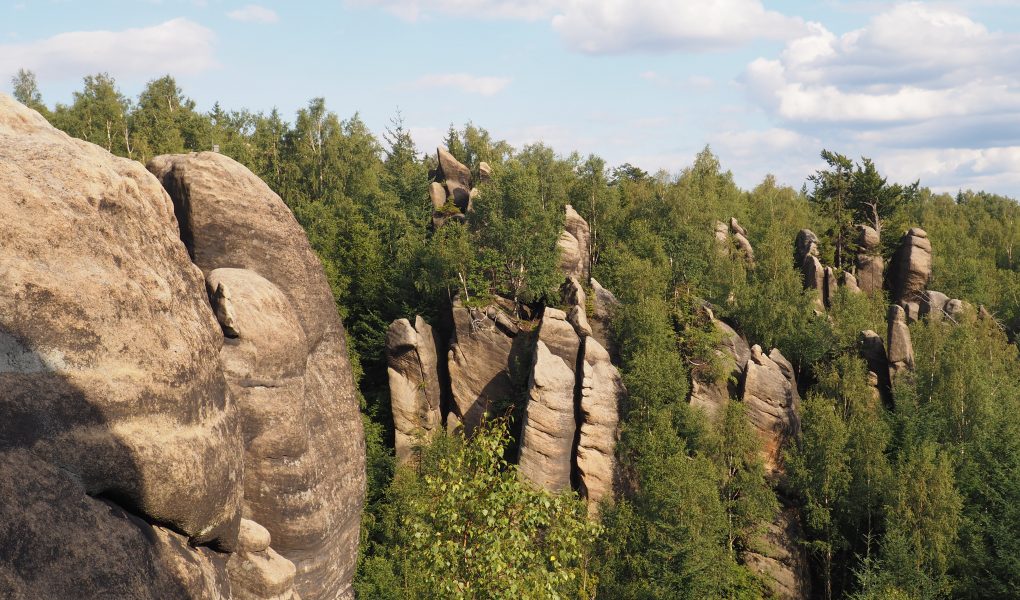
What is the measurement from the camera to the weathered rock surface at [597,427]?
46.8 metres

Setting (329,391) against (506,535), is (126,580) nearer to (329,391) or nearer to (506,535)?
(506,535)

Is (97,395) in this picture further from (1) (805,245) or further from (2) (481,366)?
(1) (805,245)

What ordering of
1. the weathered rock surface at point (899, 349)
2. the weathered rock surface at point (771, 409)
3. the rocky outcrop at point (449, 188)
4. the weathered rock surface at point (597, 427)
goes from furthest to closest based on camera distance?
the rocky outcrop at point (449, 188), the weathered rock surface at point (899, 349), the weathered rock surface at point (771, 409), the weathered rock surface at point (597, 427)

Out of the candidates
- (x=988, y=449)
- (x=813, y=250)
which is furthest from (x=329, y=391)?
(x=813, y=250)

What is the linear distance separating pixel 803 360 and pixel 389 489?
34528 mm

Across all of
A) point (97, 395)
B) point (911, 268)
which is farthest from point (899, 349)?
point (97, 395)

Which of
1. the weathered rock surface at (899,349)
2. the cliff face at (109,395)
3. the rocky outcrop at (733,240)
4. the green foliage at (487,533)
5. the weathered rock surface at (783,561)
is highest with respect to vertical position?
the cliff face at (109,395)

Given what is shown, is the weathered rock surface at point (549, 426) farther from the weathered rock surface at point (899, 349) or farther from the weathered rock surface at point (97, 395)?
the weathered rock surface at point (97, 395)

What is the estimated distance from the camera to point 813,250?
237 feet

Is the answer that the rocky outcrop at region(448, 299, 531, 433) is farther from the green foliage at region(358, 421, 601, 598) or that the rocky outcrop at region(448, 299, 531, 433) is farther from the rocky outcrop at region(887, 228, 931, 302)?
the rocky outcrop at region(887, 228, 931, 302)

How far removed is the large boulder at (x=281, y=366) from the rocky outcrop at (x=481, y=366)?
28.8m

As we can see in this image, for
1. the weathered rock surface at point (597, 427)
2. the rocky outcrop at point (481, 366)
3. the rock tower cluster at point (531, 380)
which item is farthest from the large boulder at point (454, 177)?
the weathered rock surface at point (597, 427)

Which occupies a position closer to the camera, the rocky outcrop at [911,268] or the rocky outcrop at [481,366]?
the rocky outcrop at [481,366]

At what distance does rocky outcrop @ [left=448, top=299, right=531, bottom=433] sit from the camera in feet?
170
